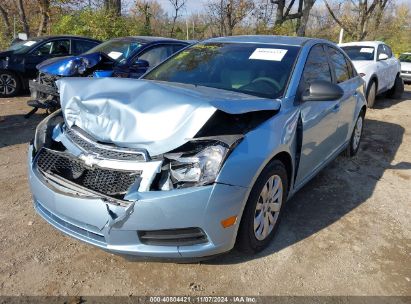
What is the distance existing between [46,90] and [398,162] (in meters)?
5.53

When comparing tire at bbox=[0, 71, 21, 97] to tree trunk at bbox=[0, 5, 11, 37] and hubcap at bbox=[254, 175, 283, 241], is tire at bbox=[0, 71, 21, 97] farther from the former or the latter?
tree trunk at bbox=[0, 5, 11, 37]

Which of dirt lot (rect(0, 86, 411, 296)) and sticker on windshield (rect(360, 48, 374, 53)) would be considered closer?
dirt lot (rect(0, 86, 411, 296))

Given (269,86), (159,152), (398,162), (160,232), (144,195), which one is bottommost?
(398,162)

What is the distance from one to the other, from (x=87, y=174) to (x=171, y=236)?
0.70 meters

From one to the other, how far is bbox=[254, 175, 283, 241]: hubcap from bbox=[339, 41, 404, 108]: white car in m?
6.06

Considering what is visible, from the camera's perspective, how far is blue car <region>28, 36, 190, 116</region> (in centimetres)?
635

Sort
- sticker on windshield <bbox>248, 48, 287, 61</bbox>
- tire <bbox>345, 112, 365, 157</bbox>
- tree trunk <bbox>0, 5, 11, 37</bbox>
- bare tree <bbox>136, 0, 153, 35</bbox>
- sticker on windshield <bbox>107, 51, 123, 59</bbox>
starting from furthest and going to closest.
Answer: tree trunk <bbox>0, 5, 11, 37</bbox>, bare tree <bbox>136, 0, 153, 35</bbox>, sticker on windshield <bbox>107, 51, 123, 59</bbox>, tire <bbox>345, 112, 365, 157</bbox>, sticker on windshield <bbox>248, 48, 287, 61</bbox>

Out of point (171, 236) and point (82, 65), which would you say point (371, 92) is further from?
point (171, 236)

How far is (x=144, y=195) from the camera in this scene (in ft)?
7.57

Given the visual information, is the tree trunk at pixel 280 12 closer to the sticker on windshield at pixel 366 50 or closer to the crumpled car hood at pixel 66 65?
the sticker on windshield at pixel 366 50

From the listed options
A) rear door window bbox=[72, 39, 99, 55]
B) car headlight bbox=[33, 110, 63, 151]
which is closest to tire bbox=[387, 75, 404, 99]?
rear door window bbox=[72, 39, 99, 55]

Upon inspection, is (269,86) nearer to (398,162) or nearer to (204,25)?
(398,162)

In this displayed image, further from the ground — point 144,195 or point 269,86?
point 269,86

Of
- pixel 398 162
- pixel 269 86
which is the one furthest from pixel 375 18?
pixel 269 86
